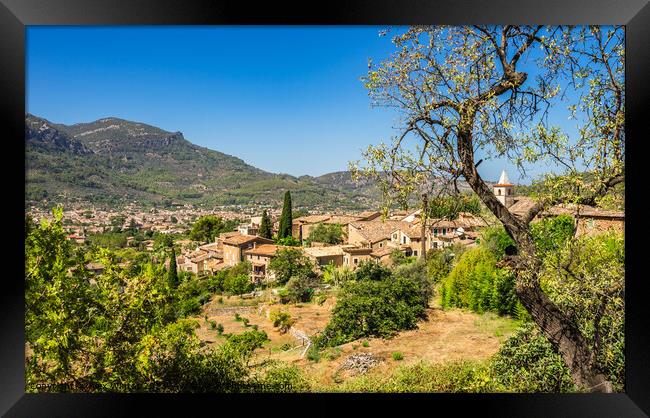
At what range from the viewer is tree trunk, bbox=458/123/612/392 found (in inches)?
91.4

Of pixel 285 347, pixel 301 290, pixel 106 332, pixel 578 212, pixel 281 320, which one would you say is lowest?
pixel 285 347

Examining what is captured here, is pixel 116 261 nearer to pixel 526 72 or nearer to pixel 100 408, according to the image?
pixel 100 408

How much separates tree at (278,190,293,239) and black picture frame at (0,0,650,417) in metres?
4.64

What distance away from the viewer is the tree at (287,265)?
5.96m

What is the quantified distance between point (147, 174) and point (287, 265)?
2.83 meters

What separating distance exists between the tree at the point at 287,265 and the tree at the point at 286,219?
56 cm

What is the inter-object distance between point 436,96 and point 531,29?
709mm

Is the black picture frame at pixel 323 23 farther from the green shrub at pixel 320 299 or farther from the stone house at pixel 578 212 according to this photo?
the green shrub at pixel 320 299

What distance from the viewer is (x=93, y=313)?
2.71m

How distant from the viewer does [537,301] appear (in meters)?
2.38

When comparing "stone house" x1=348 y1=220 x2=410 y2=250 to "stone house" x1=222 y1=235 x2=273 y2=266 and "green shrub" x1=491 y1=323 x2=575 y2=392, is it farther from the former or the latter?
"green shrub" x1=491 y1=323 x2=575 y2=392

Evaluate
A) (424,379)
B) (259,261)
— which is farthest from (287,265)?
(424,379)

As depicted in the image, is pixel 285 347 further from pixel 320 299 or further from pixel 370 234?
pixel 370 234

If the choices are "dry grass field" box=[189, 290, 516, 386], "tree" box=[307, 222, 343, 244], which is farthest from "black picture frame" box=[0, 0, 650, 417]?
"tree" box=[307, 222, 343, 244]
